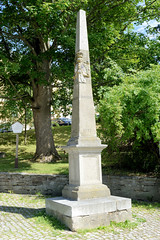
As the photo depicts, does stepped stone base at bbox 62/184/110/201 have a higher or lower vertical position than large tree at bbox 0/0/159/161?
lower

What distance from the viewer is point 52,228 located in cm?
586

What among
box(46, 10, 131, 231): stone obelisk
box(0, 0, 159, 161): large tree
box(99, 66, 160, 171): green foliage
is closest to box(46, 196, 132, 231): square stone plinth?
box(46, 10, 131, 231): stone obelisk

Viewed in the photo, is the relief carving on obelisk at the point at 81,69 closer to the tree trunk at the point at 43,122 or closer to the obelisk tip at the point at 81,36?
the obelisk tip at the point at 81,36

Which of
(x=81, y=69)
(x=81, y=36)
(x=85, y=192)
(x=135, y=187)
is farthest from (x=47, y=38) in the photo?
(x=85, y=192)

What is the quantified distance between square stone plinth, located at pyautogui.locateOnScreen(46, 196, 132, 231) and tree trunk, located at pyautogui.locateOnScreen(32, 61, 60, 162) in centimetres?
778

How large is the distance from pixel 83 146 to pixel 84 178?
2.61 feet

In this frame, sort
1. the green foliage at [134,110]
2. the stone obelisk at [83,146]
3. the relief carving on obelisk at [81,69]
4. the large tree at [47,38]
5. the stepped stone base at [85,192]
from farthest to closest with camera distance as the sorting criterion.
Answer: the large tree at [47,38] < the green foliage at [134,110] < the relief carving on obelisk at [81,69] < the stone obelisk at [83,146] < the stepped stone base at [85,192]

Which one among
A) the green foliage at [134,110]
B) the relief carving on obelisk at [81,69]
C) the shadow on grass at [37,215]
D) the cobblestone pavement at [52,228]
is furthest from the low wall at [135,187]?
the relief carving on obelisk at [81,69]

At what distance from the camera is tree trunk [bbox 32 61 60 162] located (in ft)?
47.2

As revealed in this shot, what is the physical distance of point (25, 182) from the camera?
10430 mm

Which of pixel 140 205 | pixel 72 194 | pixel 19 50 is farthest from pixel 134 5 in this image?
pixel 72 194

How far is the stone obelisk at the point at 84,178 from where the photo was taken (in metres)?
5.93

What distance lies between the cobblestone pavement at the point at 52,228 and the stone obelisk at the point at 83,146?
0.90 meters

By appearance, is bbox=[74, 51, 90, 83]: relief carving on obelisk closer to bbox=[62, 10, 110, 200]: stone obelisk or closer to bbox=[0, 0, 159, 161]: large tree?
bbox=[62, 10, 110, 200]: stone obelisk
